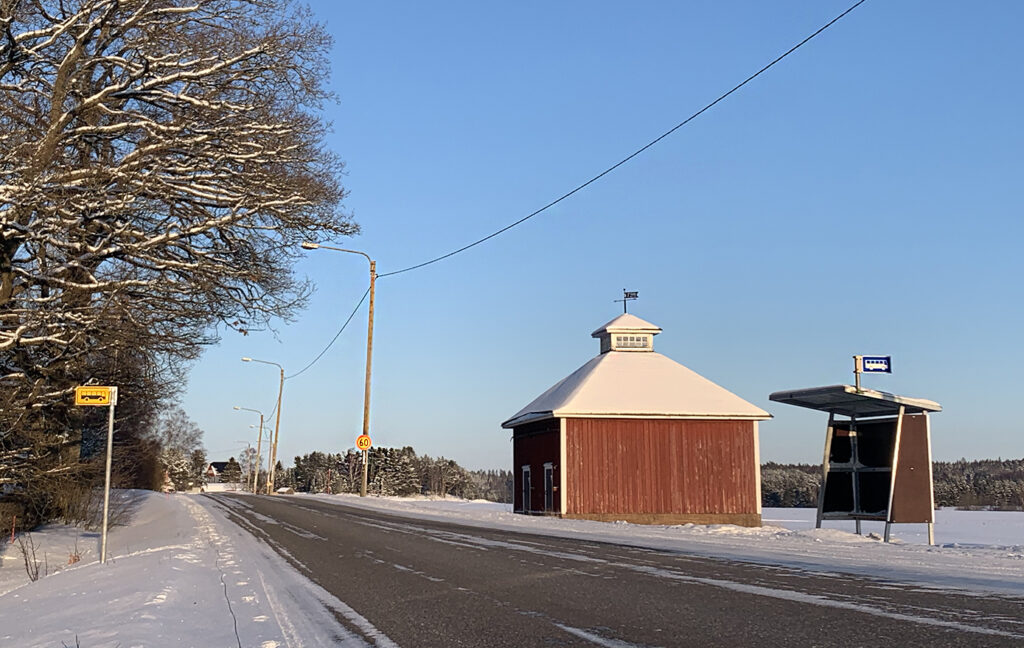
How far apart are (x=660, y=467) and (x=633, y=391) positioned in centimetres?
315

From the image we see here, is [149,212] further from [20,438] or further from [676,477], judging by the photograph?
[676,477]

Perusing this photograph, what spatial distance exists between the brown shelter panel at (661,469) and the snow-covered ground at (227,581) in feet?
38.1

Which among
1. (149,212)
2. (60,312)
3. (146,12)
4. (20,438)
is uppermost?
(146,12)

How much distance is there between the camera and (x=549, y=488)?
32906 mm

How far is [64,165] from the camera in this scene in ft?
45.4

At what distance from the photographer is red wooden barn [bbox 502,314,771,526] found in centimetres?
3172

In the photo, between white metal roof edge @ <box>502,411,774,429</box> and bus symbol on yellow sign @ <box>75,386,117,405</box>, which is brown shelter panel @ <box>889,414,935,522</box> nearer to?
white metal roof edge @ <box>502,411,774,429</box>

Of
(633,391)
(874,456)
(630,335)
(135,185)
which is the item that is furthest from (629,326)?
(135,185)

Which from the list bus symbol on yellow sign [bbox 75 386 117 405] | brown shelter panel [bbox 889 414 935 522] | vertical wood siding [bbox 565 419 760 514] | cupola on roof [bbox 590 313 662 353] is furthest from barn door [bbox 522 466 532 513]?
bus symbol on yellow sign [bbox 75 386 117 405]

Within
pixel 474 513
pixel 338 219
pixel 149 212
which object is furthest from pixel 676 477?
pixel 149 212

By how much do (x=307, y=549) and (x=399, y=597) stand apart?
6.94 m

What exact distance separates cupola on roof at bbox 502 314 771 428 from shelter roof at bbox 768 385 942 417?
12604mm

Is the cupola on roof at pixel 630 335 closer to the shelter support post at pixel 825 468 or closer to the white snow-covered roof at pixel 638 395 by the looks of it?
the white snow-covered roof at pixel 638 395

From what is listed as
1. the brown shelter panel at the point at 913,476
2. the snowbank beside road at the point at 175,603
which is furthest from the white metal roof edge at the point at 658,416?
the snowbank beside road at the point at 175,603
